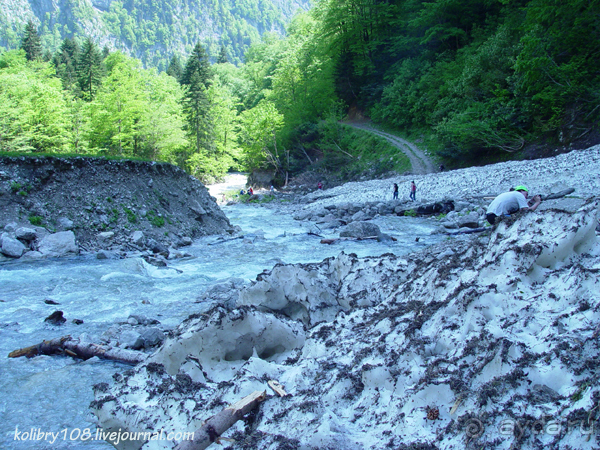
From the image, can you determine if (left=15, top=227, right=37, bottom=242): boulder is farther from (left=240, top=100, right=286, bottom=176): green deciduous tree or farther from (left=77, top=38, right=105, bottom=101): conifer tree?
(left=77, top=38, right=105, bottom=101): conifer tree

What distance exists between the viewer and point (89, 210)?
1384 centimetres

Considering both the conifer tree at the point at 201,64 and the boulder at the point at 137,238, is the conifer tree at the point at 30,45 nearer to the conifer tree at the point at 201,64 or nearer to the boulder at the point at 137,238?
the conifer tree at the point at 201,64

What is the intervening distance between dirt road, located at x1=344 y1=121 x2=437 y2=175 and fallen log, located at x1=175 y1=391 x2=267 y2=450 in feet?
95.8

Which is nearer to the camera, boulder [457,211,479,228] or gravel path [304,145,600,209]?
boulder [457,211,479,228]

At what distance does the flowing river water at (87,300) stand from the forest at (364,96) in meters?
12.4

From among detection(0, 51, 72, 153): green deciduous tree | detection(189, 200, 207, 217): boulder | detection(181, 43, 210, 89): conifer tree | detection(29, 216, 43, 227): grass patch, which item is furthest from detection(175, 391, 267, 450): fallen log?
detection(181, 43, 210, 89): conifer tree

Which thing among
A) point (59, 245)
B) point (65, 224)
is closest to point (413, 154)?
point (65, 224)

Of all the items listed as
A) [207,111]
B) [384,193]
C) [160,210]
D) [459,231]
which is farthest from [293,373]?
[207,111]

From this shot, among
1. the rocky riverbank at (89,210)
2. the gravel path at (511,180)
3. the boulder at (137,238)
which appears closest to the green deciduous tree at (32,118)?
the rocky riverbank at (89,210)

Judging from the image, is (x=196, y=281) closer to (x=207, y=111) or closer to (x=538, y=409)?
(x=538, y=409)

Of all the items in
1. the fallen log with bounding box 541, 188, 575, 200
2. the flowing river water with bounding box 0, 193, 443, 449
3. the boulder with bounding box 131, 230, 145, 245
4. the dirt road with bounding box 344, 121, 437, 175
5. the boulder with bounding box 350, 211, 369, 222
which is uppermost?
the dirt road with bounding box 344, 121, 437, 175

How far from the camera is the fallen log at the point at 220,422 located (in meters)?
3.03

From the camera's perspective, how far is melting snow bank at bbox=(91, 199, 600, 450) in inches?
103

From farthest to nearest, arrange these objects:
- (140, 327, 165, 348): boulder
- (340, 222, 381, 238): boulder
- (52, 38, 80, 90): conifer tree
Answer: (52, 38, 80, 90): conifer tree
(340, 222, 381, 238): boulder
(140, 327, 165, 348): boulder
